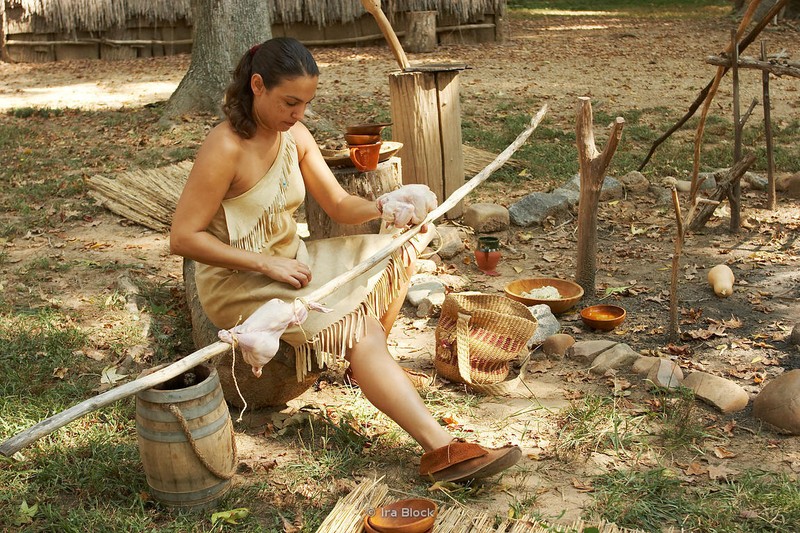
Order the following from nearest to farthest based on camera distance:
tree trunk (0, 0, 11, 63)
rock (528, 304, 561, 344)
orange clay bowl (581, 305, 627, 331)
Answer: rock (528, 304, 561, 344), orange clay bowl (581, 305, 627, 331), tree trunk (0, 0, 11, 63)

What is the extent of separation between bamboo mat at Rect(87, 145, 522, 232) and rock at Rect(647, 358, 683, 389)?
3642 millimetres

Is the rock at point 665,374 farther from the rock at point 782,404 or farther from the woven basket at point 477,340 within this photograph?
the woven basket at point 477,340

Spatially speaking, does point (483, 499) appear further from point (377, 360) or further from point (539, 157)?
point (539, 157)

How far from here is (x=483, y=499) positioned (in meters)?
3.01

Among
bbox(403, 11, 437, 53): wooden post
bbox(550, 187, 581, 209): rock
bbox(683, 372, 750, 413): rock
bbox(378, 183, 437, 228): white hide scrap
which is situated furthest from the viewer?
bbox(403, 11, 437, 53): wooden post

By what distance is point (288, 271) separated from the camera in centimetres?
322

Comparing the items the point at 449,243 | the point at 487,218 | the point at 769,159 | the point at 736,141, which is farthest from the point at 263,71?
the point at 769,159

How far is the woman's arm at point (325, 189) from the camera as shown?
3611 millimetres

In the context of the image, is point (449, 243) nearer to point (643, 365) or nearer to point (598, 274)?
point (598, 274)

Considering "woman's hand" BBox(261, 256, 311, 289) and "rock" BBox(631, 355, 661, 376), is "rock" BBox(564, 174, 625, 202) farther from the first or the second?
"woman's hand" BBox(261, 256, 311, 289)

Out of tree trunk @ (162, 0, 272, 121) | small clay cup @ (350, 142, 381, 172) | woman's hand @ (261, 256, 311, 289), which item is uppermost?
tree trunk @ (162, 0, 272, 121)

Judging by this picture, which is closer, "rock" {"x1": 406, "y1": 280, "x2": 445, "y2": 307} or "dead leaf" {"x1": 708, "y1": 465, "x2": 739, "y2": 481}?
"dead leaf" {"x1": 708, "y1": 465, "x2": 739, "y2": 481}

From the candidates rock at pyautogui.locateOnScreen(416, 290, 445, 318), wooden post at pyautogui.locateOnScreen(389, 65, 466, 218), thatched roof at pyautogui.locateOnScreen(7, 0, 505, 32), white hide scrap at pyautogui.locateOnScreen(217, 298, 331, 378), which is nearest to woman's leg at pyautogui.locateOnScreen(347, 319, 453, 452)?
white hide scrap at pyautogui.locateOnScreen(217, 298, 331, 378)

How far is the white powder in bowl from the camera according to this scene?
15.5 ft
